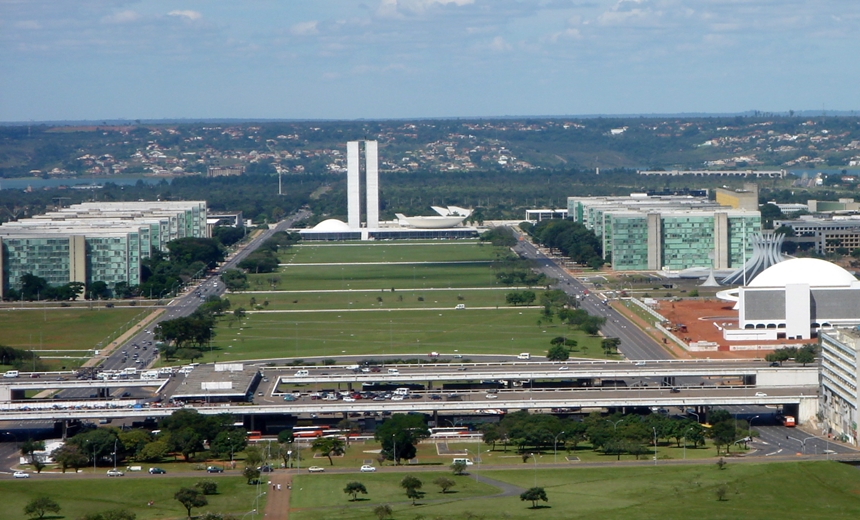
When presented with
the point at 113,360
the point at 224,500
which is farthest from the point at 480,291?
the point at 224,500

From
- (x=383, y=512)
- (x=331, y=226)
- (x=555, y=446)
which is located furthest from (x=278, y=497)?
(x=331, y=226)

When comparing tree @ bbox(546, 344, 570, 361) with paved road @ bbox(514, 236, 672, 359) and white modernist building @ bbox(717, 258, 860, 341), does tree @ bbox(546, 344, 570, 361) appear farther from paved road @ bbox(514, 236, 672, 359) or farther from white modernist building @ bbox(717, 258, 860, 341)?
white modernist building @ bbox(717, 258, 860, 341)

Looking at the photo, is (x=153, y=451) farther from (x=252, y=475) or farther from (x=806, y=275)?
(x=806, y=275)

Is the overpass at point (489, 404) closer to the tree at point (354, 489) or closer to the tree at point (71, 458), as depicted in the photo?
the tree at point (71, 458)

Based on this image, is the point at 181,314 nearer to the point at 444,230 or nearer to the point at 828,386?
the point at 828,386

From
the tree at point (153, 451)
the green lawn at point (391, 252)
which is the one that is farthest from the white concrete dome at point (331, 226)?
the tree at point (153, 451)

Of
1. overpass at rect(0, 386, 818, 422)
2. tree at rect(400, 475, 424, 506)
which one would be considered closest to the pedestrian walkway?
tree at rect(400, 475, 424, 506)
